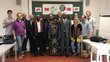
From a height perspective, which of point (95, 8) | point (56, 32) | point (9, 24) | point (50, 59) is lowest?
point (50, 59)

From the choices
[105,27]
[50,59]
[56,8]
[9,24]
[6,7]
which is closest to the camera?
[50,59]

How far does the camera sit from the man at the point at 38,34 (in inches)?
310

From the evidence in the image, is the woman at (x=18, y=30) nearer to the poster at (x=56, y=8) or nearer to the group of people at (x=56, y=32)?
the group of people at (x=56, y=32)

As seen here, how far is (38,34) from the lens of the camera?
795 centimetres

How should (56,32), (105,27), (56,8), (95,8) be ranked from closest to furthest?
1. (56,32)
2. (105,27)
3. (56,8)
4. (95,8)

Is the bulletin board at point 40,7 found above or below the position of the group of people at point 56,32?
above

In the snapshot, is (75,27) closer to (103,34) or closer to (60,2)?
(103,34)

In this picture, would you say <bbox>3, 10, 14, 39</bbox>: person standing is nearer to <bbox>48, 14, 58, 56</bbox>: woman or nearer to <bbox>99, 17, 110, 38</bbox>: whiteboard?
<bbox>48, 14, 58, 56</bbox>: woman

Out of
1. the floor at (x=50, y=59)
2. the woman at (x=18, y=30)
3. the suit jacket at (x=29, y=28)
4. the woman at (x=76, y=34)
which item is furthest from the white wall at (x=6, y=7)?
the woman at (x=76, y=34)

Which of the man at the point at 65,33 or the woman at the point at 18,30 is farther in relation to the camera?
the man at the point at 65,33

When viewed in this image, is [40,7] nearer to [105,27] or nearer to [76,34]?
[76,34]

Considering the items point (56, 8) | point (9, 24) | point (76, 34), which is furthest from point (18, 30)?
point (56, 8)

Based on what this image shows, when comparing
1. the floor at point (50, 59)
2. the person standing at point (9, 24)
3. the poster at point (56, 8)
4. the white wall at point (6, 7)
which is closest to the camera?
the floor at point (50, 59)

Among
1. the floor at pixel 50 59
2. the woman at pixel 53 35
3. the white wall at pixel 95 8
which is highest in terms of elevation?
the white wall at pixel 95 8
